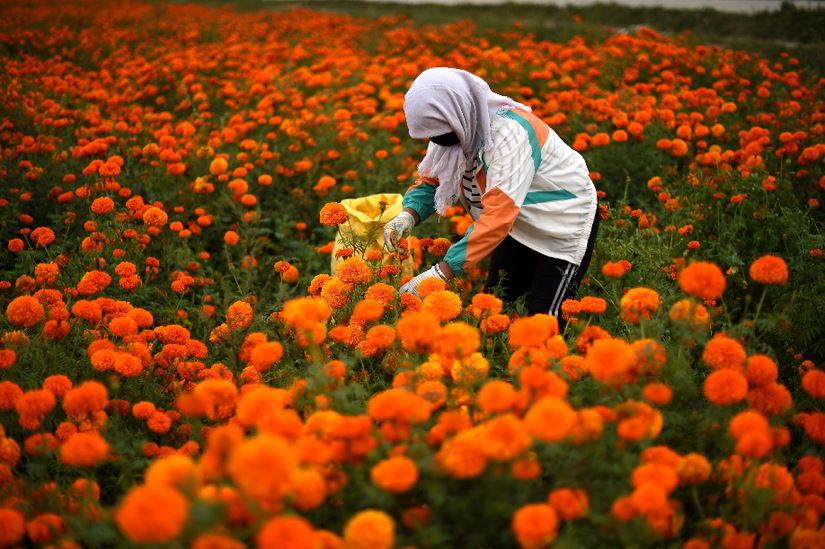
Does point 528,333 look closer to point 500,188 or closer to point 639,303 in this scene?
point 639,303

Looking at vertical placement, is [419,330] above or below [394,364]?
above

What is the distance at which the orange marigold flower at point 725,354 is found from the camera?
161cm

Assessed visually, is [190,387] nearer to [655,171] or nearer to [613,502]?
[613,502]

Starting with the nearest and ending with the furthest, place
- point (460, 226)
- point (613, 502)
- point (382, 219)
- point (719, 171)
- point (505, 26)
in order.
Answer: point (613, 502) → point (382, 219) → point (460, 226) → point (719, 171) → point (505, 26)

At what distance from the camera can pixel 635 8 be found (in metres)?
12.3

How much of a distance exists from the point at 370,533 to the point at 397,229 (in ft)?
5.94

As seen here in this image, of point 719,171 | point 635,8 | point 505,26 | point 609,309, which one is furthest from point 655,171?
Answer: point 635,8

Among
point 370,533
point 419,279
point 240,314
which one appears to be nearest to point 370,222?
point 419,279

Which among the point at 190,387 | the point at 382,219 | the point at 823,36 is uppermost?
the point at 823,36

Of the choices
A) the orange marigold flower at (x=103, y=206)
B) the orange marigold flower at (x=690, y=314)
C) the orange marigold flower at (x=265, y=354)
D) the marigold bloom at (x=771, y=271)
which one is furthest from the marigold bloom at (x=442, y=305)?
the orange marigold flower at (x=103, y=206)

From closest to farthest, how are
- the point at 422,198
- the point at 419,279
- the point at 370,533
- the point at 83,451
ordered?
the point at 370,533 < the point at 83,451 < the point at 419,279 < the point at 422,198

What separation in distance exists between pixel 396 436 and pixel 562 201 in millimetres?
1654

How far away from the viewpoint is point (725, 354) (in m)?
1.62

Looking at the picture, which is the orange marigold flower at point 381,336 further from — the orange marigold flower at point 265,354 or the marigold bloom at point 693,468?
the marigold bloom at point 693,468
